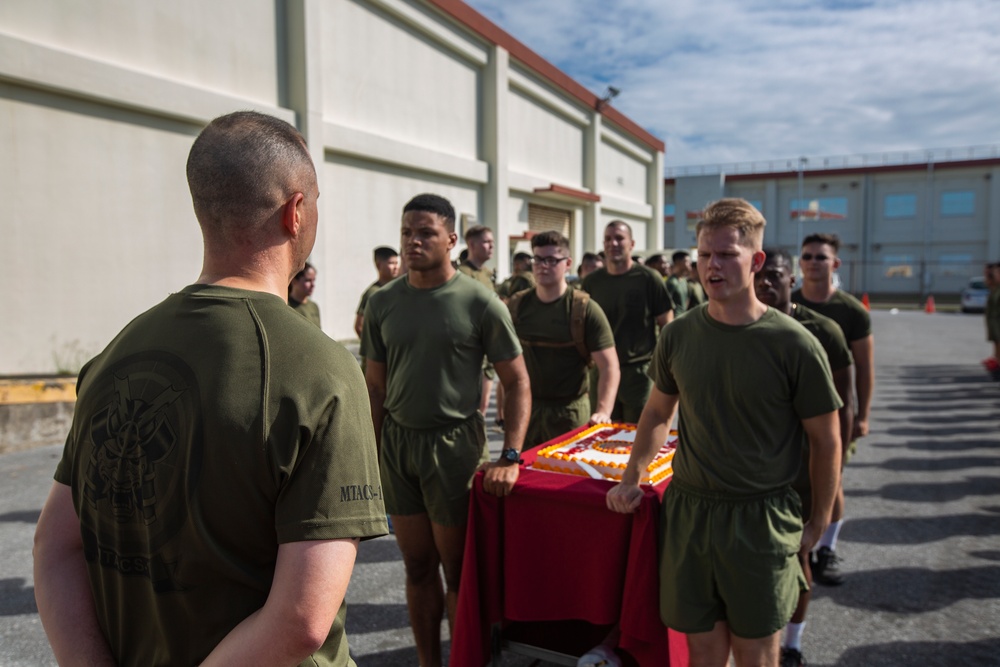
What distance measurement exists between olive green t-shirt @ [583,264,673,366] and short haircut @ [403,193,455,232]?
244 cm

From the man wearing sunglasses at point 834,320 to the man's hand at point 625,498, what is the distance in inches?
81.2

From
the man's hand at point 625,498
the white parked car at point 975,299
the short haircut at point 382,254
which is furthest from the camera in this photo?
the white parked car at point 975,299

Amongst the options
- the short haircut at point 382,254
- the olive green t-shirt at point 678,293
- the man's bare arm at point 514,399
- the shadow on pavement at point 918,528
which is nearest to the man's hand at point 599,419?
the man's bare arm at point 514,399

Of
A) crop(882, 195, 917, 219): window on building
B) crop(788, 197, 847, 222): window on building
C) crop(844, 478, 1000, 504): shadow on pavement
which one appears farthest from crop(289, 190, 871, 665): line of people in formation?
crop(882, 195, 917, 219): window on building

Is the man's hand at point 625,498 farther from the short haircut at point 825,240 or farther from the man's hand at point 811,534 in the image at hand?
the short haircut at point 825,240

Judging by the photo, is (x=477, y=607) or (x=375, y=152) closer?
(x=477, y=607)

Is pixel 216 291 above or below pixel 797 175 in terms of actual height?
below

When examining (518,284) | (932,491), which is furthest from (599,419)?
(518,284)

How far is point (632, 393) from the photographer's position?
5.38 m

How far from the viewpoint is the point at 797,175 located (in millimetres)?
43719

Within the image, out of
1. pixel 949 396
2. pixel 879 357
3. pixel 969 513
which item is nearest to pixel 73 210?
pixel 969 513

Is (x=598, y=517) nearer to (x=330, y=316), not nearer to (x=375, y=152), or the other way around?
(x=330, y=316)

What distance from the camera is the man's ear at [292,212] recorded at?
4.31ft

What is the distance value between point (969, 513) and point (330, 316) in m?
10.7
